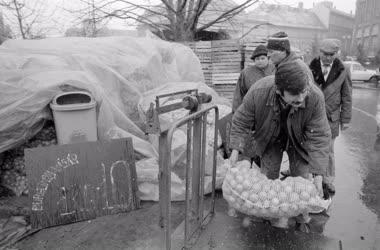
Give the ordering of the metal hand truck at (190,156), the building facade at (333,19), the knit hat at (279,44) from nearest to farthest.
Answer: the metal hand truck at (190,156), the knit hat at (279,44), the building facade at (333,19)

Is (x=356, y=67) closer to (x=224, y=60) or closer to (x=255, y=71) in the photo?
(x=224, y=60)

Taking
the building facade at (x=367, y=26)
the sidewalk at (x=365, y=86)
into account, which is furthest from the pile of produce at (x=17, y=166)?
the building facade at (x=367, y=26)

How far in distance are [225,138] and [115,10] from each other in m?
9.67

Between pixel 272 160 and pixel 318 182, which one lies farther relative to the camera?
pixel 272 160

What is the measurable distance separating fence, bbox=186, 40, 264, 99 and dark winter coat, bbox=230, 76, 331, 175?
656 cm

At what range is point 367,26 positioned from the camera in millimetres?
46344

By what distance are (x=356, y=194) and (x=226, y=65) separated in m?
6.48

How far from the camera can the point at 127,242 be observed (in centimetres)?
304

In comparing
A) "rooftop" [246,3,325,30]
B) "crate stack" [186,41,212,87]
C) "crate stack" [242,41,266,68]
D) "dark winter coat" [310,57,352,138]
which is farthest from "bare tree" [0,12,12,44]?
"rooftop" [246,3,325,30]

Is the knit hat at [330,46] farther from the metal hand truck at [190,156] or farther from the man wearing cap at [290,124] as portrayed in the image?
the metal hand truck at [190,156]

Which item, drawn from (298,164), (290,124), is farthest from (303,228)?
(290,124)

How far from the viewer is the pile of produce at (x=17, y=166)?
3.85 metres

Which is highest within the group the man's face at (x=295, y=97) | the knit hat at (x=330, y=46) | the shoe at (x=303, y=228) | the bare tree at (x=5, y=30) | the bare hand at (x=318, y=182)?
the bare tree at (x=5, y=30)

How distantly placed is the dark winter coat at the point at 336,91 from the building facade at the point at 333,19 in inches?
2372
